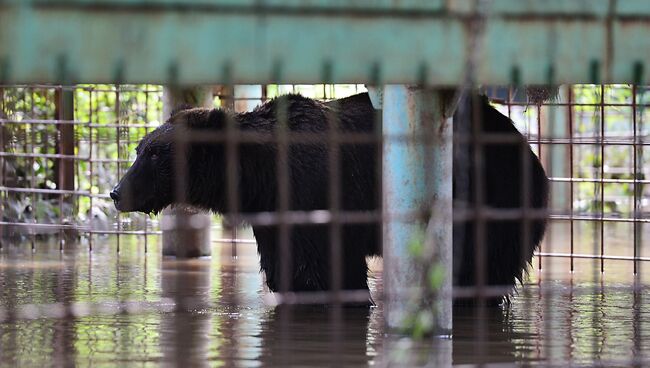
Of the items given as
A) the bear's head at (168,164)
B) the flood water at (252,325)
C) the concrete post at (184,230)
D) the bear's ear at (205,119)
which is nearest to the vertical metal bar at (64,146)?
the concrete post at (184,230)

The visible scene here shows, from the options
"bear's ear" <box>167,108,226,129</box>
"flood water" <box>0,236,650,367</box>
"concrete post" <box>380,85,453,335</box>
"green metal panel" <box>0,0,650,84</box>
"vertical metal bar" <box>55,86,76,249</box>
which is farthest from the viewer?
"vertical metal bar" <box>55,86,76,249</box>

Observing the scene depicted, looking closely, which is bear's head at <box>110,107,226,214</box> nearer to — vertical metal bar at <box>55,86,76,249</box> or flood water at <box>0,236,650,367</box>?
flood water at <box>0,236,650,367</box>

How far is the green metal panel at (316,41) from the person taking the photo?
11.7 ft

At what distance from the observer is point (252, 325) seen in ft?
24.6

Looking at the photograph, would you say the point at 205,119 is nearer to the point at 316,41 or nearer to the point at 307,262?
the point at 307,262

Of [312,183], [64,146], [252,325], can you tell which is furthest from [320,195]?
[64,146]

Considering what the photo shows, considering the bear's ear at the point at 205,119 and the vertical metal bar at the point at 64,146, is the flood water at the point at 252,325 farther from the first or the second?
the vertical metal bar at the point at 64,146

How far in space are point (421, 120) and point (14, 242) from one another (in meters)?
8.03

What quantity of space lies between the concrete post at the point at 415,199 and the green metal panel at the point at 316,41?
1.87 metres

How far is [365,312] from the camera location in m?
8.22

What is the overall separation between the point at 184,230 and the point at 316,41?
7.87 meters

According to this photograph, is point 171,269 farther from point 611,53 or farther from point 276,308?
point 611,53

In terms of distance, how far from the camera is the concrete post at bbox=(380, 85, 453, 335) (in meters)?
6.06

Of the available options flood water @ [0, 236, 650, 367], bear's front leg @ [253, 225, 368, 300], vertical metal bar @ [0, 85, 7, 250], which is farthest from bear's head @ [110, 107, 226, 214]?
vertical metal bar @ [0, 85, 7, 250]
